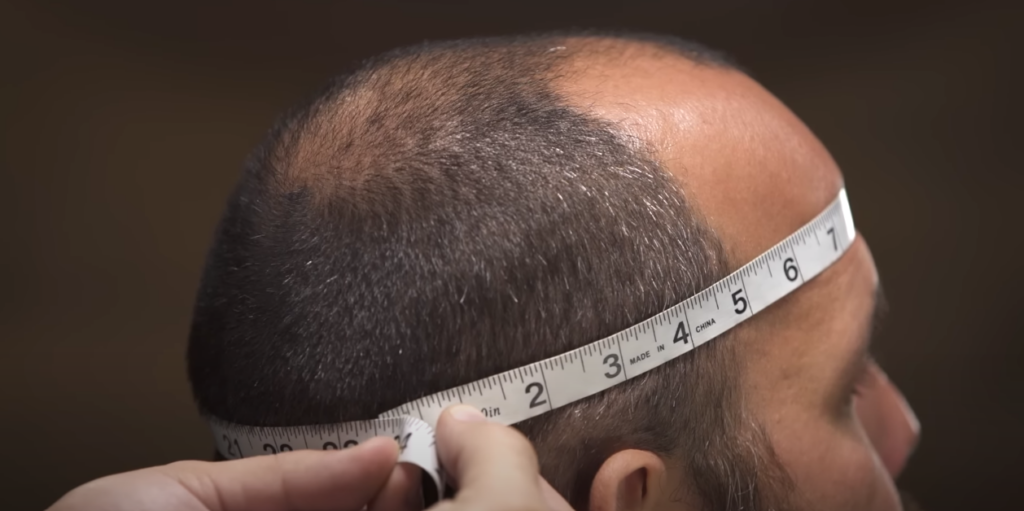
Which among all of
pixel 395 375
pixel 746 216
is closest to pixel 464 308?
pixel 395 375

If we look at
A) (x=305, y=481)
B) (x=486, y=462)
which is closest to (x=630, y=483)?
(x=486, y=462)

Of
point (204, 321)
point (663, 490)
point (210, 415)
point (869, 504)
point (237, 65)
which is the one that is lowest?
point (869, 504)

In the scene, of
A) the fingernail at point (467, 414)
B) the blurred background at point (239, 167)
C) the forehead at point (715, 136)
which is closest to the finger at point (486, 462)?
the fingernail at point (467, 414)

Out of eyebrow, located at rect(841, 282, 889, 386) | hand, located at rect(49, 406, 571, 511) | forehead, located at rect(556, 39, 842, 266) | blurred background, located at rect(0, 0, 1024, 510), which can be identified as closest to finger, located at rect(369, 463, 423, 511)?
hand, located at rect(49, 406, 571, 511)

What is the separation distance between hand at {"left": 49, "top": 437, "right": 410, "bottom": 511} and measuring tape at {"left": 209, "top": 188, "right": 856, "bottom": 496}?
49 mm

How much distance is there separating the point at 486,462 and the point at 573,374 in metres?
0.20

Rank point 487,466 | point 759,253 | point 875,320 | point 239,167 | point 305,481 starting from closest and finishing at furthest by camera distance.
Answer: point 487,466 → point 305,481 → point 759,253 → point 875,320 → point 239,167

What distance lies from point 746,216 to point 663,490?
354 millimetres

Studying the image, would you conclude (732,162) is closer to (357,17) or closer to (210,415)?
(210,415)

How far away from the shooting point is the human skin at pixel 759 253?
98 centimetres

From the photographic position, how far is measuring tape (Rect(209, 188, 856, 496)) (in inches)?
36.3

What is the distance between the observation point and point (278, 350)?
3.21 ft

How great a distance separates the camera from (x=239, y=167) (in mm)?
2182

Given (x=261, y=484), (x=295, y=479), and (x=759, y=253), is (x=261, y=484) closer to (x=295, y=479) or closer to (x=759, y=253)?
(x=295, y=479)
